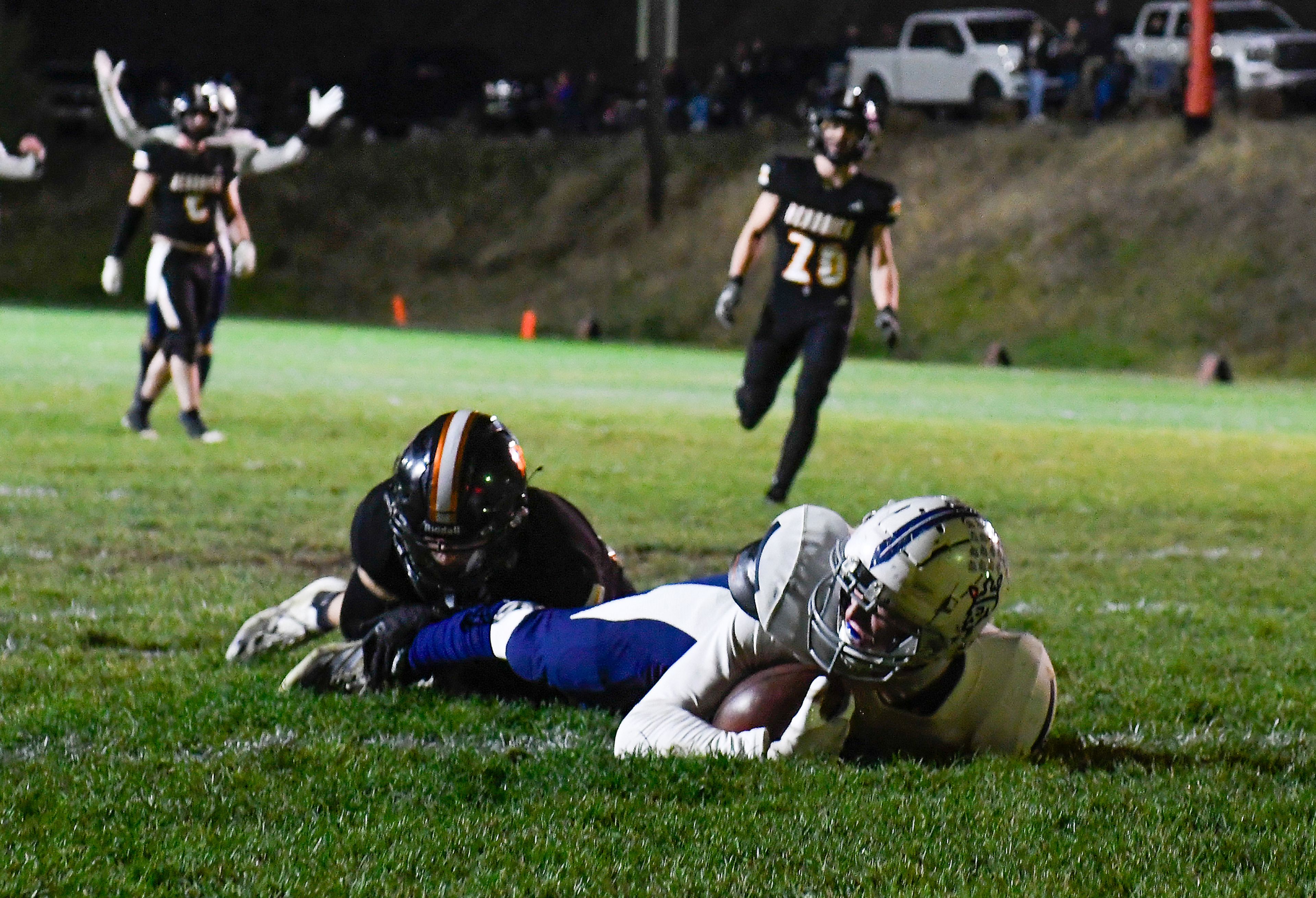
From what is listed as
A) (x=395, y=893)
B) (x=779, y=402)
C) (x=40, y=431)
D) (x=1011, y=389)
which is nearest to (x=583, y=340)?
(x=1011, y=389)

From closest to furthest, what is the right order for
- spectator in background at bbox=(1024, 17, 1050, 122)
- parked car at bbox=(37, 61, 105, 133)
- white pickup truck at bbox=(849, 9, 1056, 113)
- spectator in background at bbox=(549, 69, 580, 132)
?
spectator in background at bbox=(1024, 17, 1050, 122)
white pickup truck at bbox=(849, 9, 1056, 113)
spectator in background at bbox=(549, 69, 580, 132)
parked car at bbox=(37, 61, 105, 133)

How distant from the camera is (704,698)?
408 cm

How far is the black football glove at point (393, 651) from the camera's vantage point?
4570mm

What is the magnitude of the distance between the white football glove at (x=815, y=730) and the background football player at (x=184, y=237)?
729 centimetres

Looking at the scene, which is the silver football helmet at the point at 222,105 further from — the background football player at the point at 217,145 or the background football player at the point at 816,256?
the background football player at the point at 816,256

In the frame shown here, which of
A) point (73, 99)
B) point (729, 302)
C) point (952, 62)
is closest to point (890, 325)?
point (729, 302)

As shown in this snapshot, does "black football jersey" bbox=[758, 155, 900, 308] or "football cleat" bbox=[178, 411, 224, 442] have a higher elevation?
"black football jersey" bbox=[758, 155, 900, 308]

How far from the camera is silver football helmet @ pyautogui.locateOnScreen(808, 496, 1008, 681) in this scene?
141 inches

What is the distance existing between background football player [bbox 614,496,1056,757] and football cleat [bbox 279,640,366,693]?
29.9 inches

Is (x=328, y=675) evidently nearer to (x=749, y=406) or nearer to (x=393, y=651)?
(x=393, y=651)

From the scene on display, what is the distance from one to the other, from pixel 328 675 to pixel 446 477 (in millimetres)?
616

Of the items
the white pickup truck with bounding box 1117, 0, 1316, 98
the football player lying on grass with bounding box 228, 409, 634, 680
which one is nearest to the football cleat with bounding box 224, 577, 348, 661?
the football player lying on grass with bounding box 228, 409, 634, 680

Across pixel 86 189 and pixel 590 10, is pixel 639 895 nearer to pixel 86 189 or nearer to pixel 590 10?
pixel 86 189

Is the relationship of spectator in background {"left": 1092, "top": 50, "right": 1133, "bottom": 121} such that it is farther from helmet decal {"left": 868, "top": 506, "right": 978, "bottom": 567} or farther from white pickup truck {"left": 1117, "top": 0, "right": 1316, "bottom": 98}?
helmet decal {"left": 868, "top": 506, "right": 978, "bottom": 567}
